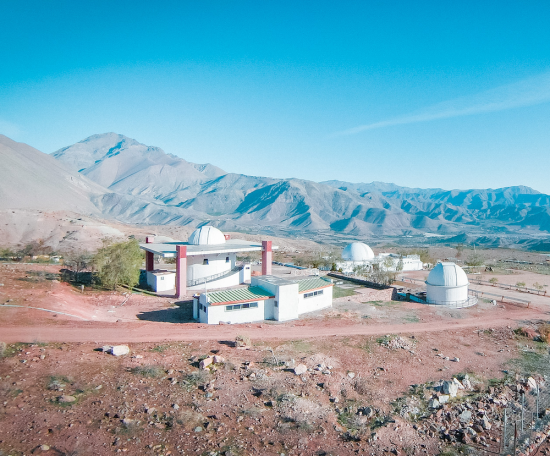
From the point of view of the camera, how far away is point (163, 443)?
34.2 feet

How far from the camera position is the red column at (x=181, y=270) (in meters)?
30.0

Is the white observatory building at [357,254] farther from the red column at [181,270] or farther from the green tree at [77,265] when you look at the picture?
the green tree at [77,265]

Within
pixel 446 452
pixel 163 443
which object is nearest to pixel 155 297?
pixel 163 443

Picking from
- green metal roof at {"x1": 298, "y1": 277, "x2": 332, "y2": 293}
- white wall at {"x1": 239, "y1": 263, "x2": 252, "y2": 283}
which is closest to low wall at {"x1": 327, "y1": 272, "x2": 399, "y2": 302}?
green metal roof at {"x1": 298, "y1": 277, "x2": 332, "y2": 293}

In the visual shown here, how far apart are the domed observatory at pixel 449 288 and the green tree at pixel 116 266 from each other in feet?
88.7

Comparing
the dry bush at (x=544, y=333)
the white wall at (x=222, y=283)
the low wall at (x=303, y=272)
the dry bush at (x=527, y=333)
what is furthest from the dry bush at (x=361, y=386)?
the low wall at (x=303, y=272)

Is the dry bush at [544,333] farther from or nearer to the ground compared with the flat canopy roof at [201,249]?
nearer to the ground

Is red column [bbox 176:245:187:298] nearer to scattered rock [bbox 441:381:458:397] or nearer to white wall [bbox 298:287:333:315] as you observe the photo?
white wall [bbox 298:287:333:315]

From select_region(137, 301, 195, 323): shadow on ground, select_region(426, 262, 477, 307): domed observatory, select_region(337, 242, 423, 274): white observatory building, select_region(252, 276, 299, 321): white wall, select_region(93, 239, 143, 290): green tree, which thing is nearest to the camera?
select_region(137, 301, 195, 323): shadow on ground

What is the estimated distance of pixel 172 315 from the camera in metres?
26.3

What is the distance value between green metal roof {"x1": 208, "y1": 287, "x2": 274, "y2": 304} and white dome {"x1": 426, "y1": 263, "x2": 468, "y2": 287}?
1662 cm

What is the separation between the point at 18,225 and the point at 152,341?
224 feet

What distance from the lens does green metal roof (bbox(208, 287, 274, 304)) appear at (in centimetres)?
2430

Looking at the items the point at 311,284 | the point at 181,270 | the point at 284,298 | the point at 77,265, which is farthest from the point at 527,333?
the point at 77,265
